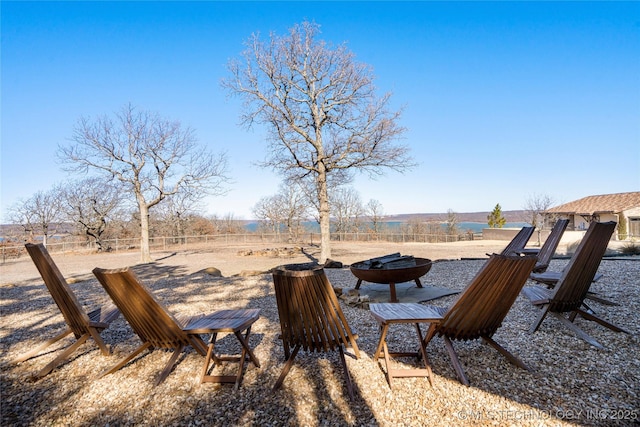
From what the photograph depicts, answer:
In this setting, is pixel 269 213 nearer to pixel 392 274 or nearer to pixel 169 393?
pixel 392 274

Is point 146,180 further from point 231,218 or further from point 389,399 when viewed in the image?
point 231,218

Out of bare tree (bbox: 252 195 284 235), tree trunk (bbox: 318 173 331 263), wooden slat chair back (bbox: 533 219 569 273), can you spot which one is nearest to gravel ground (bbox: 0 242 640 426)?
wooden slat chair back (bbox: 533 219 569 273)

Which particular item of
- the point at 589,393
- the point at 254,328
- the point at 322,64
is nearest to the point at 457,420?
the point at 589,393

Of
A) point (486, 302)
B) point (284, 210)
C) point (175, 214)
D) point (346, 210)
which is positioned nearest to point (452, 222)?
point (346, 210)

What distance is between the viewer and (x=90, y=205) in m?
21.9

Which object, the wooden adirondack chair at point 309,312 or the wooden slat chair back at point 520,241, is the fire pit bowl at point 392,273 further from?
the wooden slat chair back at point 520,241

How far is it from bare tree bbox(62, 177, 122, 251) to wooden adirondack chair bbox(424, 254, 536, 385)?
77.4 feet

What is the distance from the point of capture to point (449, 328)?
8.57 ft

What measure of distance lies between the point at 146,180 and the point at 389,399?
15210 mm

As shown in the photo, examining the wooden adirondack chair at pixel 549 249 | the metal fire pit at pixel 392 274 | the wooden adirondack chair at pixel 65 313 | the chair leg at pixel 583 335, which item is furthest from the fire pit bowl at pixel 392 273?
the wooden adirondack chair at pixel 65 313

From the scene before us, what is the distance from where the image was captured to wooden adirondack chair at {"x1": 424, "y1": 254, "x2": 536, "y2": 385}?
244 cm

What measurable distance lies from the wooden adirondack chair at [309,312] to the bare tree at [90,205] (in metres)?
23.0

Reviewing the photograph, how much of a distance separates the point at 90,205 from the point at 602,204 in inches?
1574

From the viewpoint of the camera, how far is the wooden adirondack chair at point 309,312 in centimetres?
230
